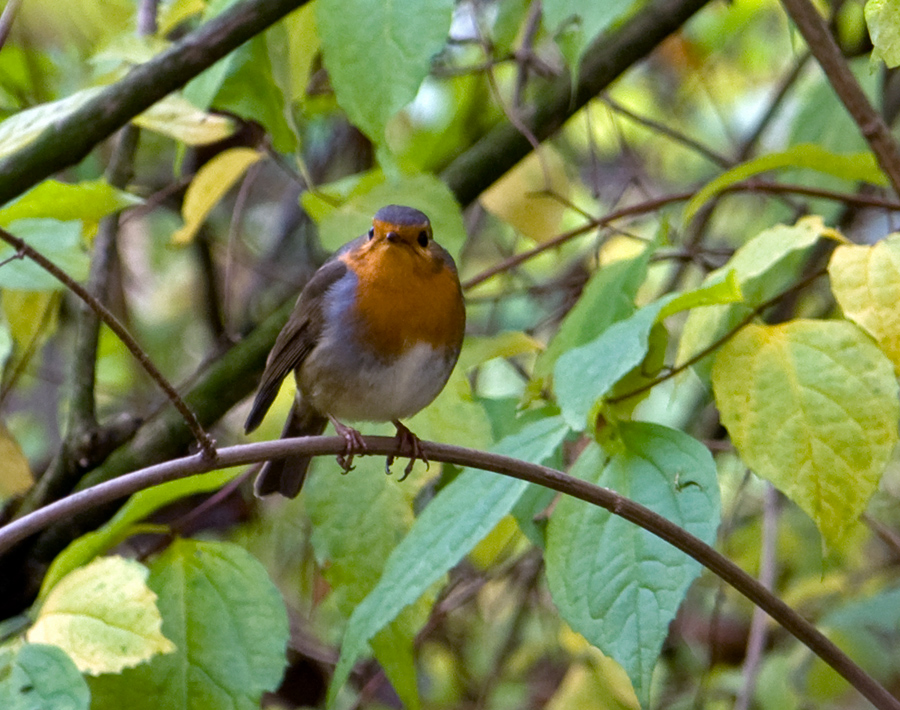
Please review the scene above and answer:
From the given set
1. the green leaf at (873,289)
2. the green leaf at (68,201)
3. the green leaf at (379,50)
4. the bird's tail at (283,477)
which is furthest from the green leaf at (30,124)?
the bird's tail at (283,477)

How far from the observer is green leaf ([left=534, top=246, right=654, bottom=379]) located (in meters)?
2.05

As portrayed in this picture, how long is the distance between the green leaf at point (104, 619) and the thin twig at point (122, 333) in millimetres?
396

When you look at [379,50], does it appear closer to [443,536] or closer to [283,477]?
[443,536]

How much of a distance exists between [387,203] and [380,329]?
1.12 ft

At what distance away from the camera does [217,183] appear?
249 centimetres

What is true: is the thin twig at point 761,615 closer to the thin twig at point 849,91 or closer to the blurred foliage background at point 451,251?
the blurred foliage background at point 451,251

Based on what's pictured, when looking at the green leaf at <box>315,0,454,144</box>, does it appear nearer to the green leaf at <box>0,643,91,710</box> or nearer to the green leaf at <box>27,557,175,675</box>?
the green leaf at <box>27,557,175,675</box>

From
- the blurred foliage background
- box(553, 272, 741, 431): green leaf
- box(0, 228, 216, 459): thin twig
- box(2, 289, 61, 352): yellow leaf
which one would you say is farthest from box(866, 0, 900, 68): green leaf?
box(2, 289, 61, 352): yellow leaf

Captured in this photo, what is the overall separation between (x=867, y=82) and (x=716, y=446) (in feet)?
3.35

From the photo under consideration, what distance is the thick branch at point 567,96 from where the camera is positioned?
2.46 meters

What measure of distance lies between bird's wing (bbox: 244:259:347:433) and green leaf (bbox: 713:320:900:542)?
112 centimetres

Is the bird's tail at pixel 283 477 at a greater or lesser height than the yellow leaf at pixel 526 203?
lesser

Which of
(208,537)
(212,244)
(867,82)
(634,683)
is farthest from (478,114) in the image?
(634,683)

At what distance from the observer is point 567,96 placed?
8.43ft
